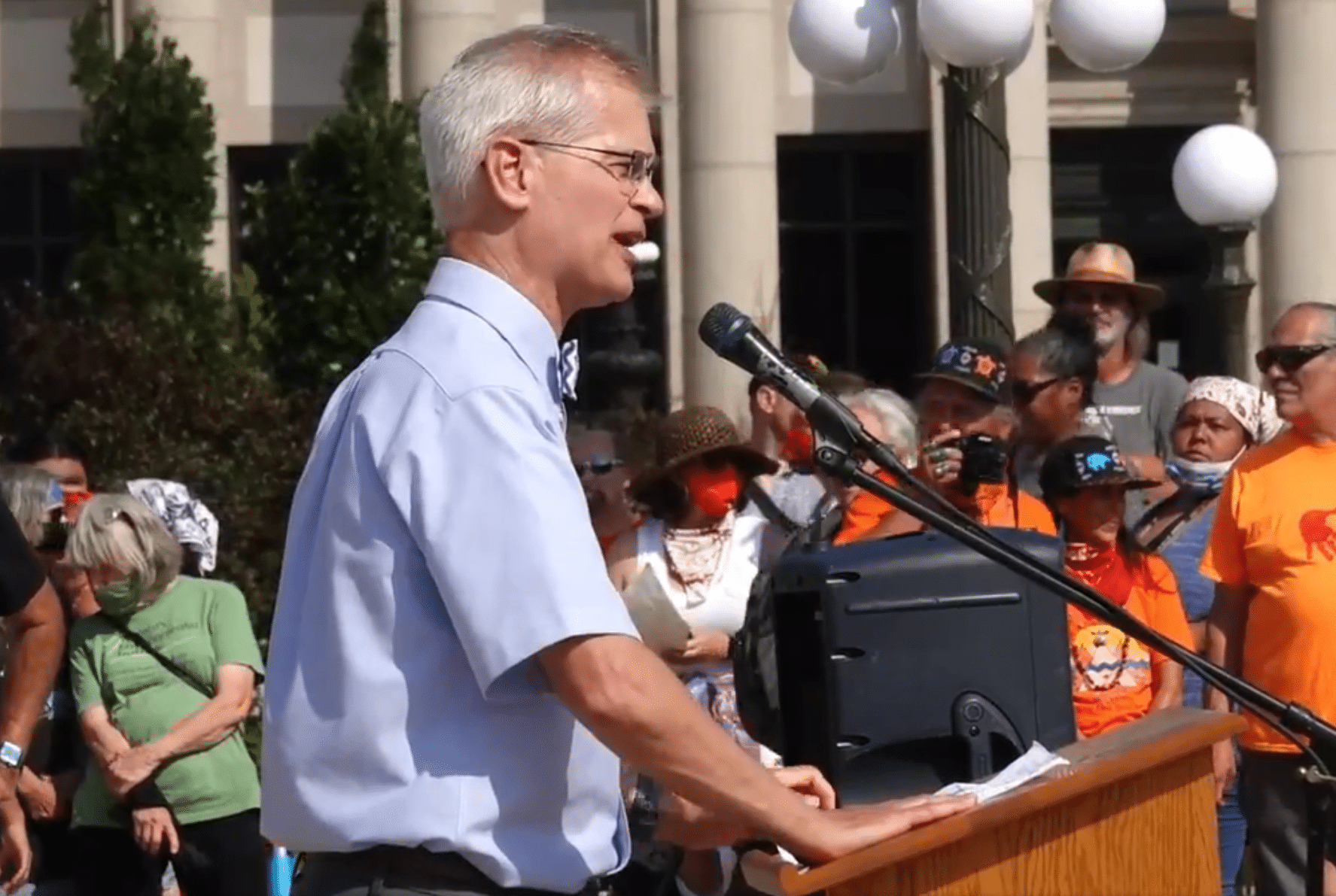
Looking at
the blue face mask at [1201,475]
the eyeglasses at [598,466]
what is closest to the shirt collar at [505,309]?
the blue face mask at [1201,475]

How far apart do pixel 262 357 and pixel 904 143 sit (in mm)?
4965

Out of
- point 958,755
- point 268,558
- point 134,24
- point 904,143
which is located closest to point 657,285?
point 904,143

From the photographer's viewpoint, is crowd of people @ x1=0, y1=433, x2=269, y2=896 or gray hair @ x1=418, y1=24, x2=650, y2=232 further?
crowd of people @ x1=0, y1=433, x2=269, y2=896

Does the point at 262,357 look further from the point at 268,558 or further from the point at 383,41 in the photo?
the point at 268,558

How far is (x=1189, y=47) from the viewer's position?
19.2 metres

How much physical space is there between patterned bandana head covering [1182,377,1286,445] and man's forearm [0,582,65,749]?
399cm

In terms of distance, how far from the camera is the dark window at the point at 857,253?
19266mm

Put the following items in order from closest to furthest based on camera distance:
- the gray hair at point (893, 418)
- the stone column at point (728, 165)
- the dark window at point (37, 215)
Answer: the gray hair at point (893, 418) → the stone column at point (728, 165) → the dark window at point (37, 215)

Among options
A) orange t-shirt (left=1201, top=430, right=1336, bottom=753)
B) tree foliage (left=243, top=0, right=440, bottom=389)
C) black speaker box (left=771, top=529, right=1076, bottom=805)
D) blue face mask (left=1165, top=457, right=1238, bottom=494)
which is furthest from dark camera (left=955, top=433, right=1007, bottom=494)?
tree foliage (left=243, top=0, right=440, bottom=389)

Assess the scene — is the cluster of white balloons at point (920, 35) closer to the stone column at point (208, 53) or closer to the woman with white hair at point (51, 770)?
the woman with white hair at point (51, 770)

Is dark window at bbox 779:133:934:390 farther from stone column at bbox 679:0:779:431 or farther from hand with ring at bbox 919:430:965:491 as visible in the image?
hand with ring at bbox 919:430:965:491

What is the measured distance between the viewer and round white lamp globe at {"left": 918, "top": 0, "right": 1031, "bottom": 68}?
31.2 feet

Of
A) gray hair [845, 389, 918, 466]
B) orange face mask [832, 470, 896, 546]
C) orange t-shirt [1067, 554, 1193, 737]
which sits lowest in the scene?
orange t-shirt [1067, 554, 1193, 737]

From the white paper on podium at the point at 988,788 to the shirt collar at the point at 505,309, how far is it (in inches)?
26.2
